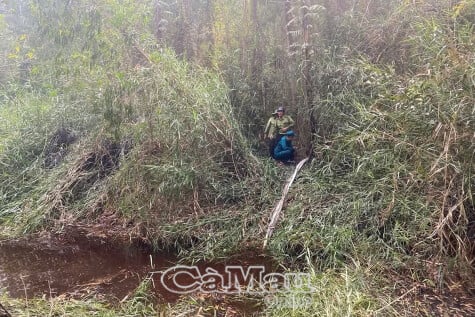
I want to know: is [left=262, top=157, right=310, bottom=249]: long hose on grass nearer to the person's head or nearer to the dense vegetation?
the dense vegetation

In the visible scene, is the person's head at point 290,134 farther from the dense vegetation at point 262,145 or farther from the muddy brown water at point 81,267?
the muddy brown water at point 81,267

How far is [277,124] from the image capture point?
6328 millimetres

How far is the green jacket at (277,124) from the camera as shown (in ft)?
20.6

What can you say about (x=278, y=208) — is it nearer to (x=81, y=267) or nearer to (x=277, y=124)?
(x=277, y=124)

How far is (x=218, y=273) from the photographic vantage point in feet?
14.1

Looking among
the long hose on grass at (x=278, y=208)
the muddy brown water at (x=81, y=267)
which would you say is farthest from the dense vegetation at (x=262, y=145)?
the muddy brown water at (x=81, y=267)

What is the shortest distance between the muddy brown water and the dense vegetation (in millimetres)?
248

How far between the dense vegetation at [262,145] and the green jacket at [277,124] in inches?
6.7

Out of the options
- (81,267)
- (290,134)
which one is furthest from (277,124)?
(81,267)

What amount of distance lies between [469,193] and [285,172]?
2592mm

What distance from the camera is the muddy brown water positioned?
4.05 meters

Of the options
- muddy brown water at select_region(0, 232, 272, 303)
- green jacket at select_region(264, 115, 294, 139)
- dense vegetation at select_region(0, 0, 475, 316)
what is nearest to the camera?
dense vegetation at select_region(0, 0, 475, 316)

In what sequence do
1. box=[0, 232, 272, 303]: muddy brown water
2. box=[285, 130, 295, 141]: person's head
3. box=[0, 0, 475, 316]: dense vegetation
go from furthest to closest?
box=[285, 130, 295, 141]: person's head → box=[0, 232, 272, 303]: muddy brown water → box=[0, 0, 475, 316]: dense vegetation

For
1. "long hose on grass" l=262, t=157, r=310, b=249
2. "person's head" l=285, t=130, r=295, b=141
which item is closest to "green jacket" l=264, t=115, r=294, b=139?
"person's head" l=285, t=130, r=295, b=141
